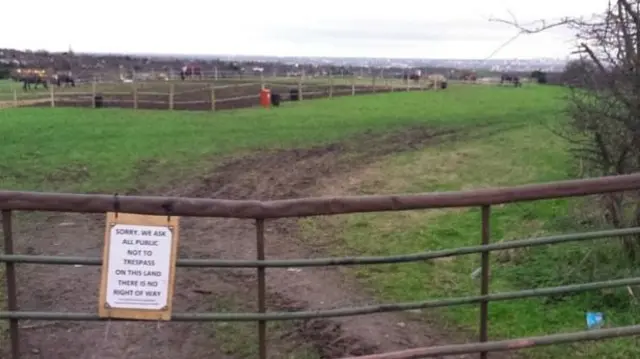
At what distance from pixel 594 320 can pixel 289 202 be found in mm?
A: 3114

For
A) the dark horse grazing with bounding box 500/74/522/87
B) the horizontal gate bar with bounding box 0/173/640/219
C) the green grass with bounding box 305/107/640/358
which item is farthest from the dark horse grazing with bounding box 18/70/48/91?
the horizontal gate bar with bounding box 0/173/640/219

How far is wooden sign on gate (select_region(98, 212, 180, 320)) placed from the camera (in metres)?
3.28

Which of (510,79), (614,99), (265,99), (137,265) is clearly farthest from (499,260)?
(510,79)

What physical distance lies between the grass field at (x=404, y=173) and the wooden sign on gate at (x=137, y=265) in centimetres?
286

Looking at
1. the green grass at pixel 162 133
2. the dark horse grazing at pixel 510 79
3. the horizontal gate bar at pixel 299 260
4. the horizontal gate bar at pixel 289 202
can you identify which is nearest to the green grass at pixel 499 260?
the horizontal gate bar at pixel 299 260

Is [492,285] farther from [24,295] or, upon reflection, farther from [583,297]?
[24,295]

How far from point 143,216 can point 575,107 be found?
5.42 m

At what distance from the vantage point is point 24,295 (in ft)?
21.3

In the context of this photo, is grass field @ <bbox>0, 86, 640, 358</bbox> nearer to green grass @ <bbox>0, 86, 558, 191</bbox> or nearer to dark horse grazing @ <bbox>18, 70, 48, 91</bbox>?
green grass @ <bbox>0, 86, 558, 191</bbox>

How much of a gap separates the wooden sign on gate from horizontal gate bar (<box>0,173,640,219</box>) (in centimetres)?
6

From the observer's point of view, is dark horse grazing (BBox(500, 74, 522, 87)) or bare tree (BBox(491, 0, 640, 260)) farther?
dark horse grazing (BBox(500, 74, 522, 87))

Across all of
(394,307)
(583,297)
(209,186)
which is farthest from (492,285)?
(209,186)

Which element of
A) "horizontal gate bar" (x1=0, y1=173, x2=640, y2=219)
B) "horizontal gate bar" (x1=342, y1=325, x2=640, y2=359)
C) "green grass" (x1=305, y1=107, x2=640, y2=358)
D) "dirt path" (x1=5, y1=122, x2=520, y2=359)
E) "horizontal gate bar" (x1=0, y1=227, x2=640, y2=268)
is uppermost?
"horizontal gate bar" (x1=0, y1=173, x2=640, y2=219)

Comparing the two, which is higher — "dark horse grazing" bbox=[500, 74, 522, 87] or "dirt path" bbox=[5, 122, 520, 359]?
"dark horse grazing" bbox=[500, 74, 522, 87]
